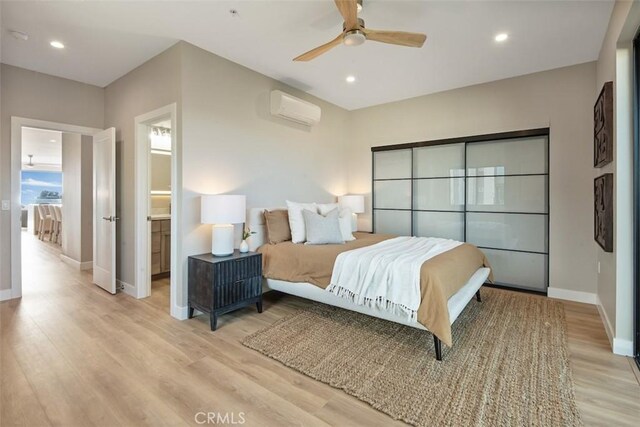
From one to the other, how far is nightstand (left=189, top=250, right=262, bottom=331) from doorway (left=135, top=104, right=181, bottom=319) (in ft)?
0.80

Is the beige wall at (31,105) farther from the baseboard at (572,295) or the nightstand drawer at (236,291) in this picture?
the baseboard at (572,295)

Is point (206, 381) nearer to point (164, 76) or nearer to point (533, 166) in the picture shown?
point (164, 76)

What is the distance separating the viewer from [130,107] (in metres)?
3.72

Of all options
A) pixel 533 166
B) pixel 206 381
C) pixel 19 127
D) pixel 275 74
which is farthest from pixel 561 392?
pixel 19 127

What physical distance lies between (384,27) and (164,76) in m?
2.33

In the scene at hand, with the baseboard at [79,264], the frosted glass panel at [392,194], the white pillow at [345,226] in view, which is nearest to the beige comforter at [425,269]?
the white pillow at [345,226]

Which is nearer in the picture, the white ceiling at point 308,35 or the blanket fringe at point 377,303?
the blanket fringe at point 377,303

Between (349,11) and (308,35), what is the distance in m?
0.96

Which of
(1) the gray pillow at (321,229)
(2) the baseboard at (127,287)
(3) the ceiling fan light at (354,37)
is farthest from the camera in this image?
(2) the baseboard at (127,287)

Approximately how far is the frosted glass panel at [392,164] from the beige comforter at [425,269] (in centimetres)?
159

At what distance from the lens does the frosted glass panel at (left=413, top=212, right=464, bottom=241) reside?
446 cm

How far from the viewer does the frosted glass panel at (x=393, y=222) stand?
16.3 feet

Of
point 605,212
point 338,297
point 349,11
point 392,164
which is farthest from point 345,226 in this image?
point 605,212

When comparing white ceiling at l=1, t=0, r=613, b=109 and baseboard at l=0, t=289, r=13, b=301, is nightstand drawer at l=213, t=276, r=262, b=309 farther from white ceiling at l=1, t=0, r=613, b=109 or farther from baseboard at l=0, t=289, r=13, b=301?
baseboard at l=0, t=289, r=13, b=301
